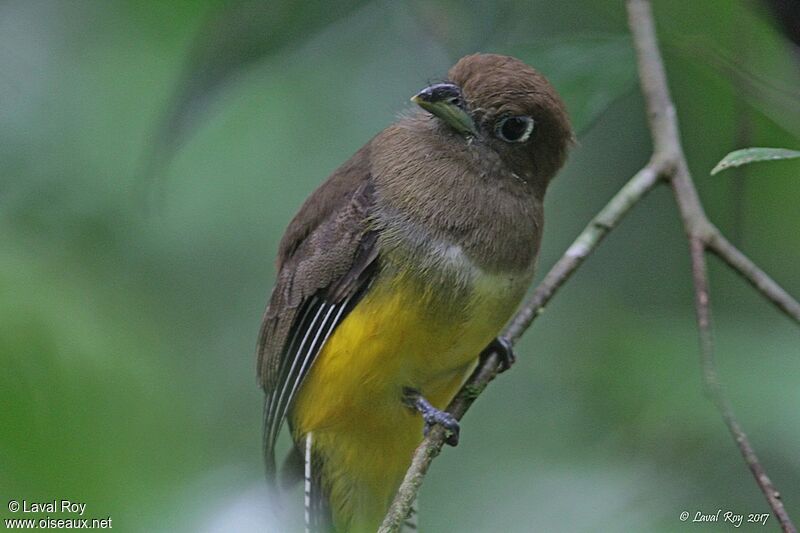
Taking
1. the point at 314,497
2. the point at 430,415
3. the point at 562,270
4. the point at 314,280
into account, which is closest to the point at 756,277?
the point at 562,270

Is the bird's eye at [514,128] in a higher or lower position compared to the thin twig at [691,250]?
higher

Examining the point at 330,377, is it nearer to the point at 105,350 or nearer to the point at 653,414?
the point at 653,414

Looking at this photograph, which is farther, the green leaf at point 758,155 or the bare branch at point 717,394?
the bare branch at point 717,394

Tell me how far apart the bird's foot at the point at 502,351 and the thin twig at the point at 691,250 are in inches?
0.8

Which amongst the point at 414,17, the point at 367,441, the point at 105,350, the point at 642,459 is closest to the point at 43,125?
the point at 414,17

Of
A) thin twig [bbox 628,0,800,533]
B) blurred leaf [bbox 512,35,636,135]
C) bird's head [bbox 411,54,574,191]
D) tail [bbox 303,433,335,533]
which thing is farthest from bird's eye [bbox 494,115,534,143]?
tail [bbox 303,433,335,533]

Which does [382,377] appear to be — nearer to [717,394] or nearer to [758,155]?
[717,394]

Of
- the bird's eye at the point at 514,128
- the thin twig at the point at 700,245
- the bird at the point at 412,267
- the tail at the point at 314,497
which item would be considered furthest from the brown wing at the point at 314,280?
the thin twig at the point at 700,245

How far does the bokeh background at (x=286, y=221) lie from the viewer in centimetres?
241

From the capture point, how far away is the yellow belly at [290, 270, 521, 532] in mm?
3361

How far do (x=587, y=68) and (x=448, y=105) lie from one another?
25.5 inches

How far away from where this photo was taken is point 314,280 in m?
3.67

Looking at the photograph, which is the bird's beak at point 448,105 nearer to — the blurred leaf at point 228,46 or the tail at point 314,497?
the blurred leaf at point 228,46

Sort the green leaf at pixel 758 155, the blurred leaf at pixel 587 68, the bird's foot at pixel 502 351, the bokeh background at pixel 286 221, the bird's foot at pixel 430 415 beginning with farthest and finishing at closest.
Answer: the blurred leaf at pixel 587 68
the bird's foot at pixel 502 351
the bird's foot at pixel 430 415
the bokeh background at pixel 286 221
the green leaf at pixel 758 155
